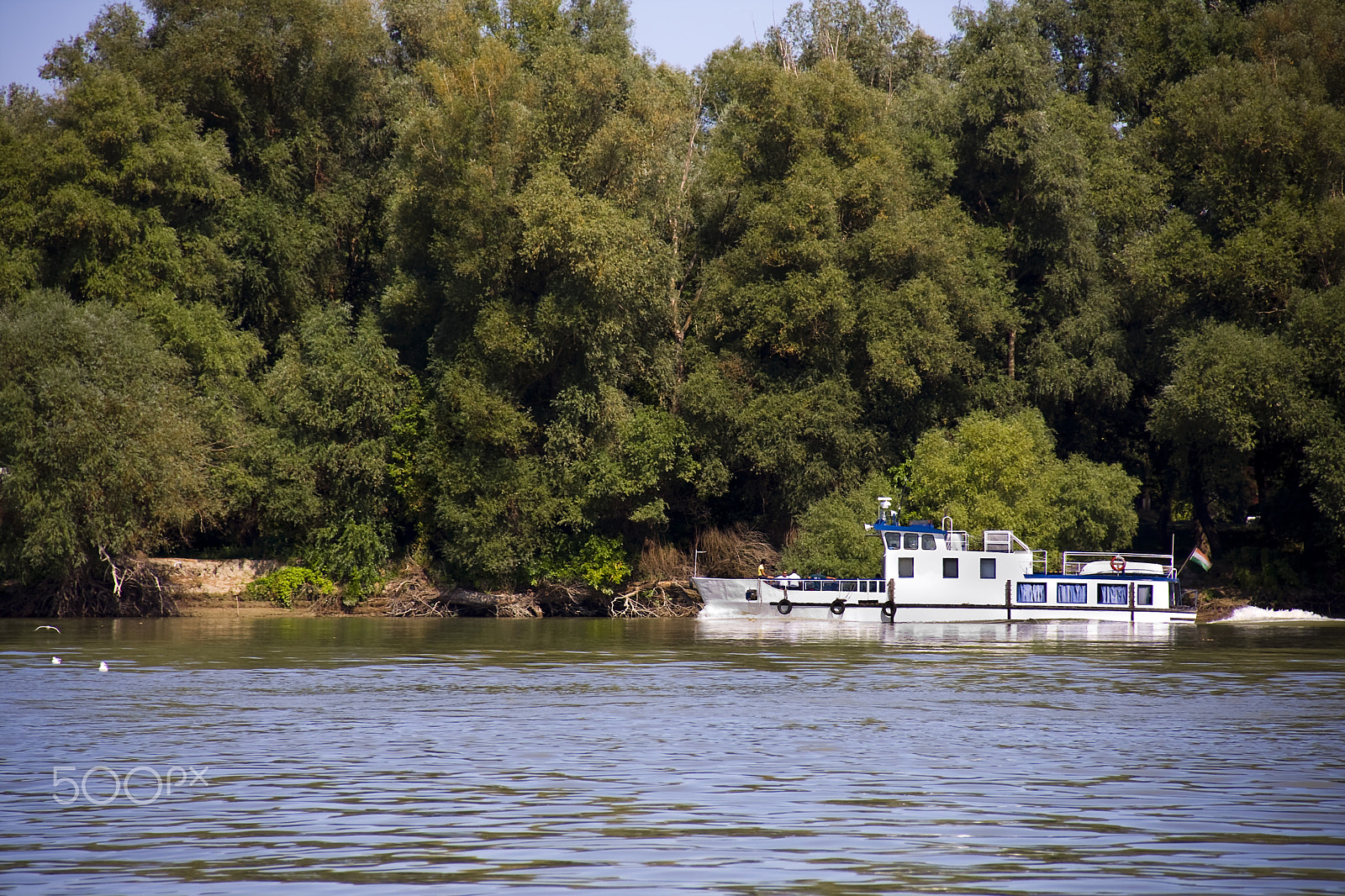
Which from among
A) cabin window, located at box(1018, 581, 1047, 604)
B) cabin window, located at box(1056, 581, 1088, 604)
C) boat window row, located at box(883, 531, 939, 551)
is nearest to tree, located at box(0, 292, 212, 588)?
boat window row, located at box(883, 531, 939, 551)

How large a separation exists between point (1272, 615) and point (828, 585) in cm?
1682

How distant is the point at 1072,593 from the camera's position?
166 feet

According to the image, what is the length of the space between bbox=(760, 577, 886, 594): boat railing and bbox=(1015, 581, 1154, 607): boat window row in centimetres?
525

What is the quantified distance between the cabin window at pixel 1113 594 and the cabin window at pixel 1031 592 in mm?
2277

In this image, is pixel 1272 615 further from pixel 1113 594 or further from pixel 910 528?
pixel 910 528

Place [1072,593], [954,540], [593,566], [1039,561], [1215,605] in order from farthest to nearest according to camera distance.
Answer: [1215,605] < [593,566] < [1039,561] < [1072,593] < [954,540]

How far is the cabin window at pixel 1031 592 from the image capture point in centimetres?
4997

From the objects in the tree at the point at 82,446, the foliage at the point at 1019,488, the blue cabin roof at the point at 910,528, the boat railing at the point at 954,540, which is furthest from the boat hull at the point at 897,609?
the tree at the point at 82,446

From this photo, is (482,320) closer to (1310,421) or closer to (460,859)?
(1310,421)

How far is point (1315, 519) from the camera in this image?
171 ft

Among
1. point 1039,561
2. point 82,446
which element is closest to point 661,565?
point 1039,561

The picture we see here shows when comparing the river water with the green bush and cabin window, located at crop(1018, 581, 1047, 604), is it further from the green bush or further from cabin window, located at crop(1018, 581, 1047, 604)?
the green bush

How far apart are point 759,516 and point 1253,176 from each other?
77.5 ft

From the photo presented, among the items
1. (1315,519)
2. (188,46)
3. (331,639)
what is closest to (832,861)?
(331,639)
